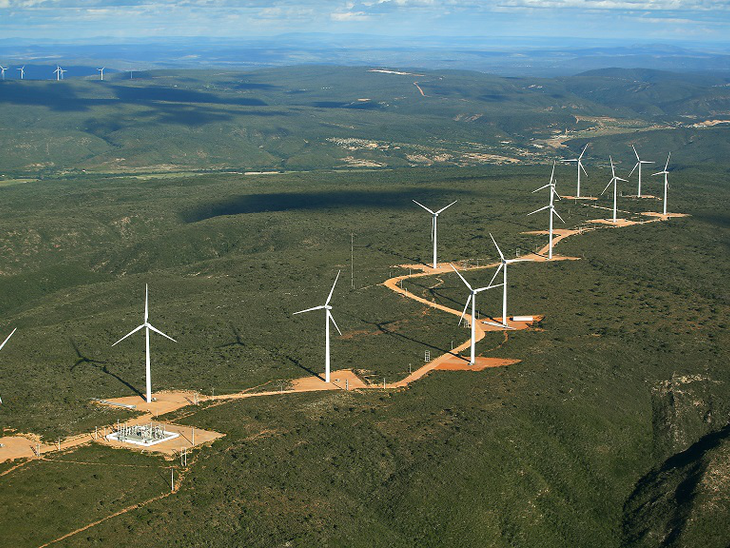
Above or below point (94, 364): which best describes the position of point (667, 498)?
below

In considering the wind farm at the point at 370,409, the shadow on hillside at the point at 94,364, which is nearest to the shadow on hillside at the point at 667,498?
the wind farm at the point at 370,409

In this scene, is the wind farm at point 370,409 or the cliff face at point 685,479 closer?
the wind farm at point 370,409

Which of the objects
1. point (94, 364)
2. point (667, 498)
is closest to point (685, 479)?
point (667, 498)

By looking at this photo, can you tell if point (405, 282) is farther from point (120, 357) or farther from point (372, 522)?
point (372, 522)

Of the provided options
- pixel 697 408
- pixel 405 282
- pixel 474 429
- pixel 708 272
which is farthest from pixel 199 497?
pixel 708 272

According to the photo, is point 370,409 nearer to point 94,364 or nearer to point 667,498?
point 667,498

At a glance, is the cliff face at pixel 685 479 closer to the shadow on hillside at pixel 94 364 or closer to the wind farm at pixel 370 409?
the wind farm at pixel 370 409

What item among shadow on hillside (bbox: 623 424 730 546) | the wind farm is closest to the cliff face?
shadow on hillside (bbox: 623 424 730 546)

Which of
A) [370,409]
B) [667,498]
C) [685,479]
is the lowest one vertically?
[667,498]

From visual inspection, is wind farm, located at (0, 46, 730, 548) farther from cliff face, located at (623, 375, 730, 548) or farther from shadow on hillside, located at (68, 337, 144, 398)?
shadow on hillside, located at (68, 337, 144, 398)
